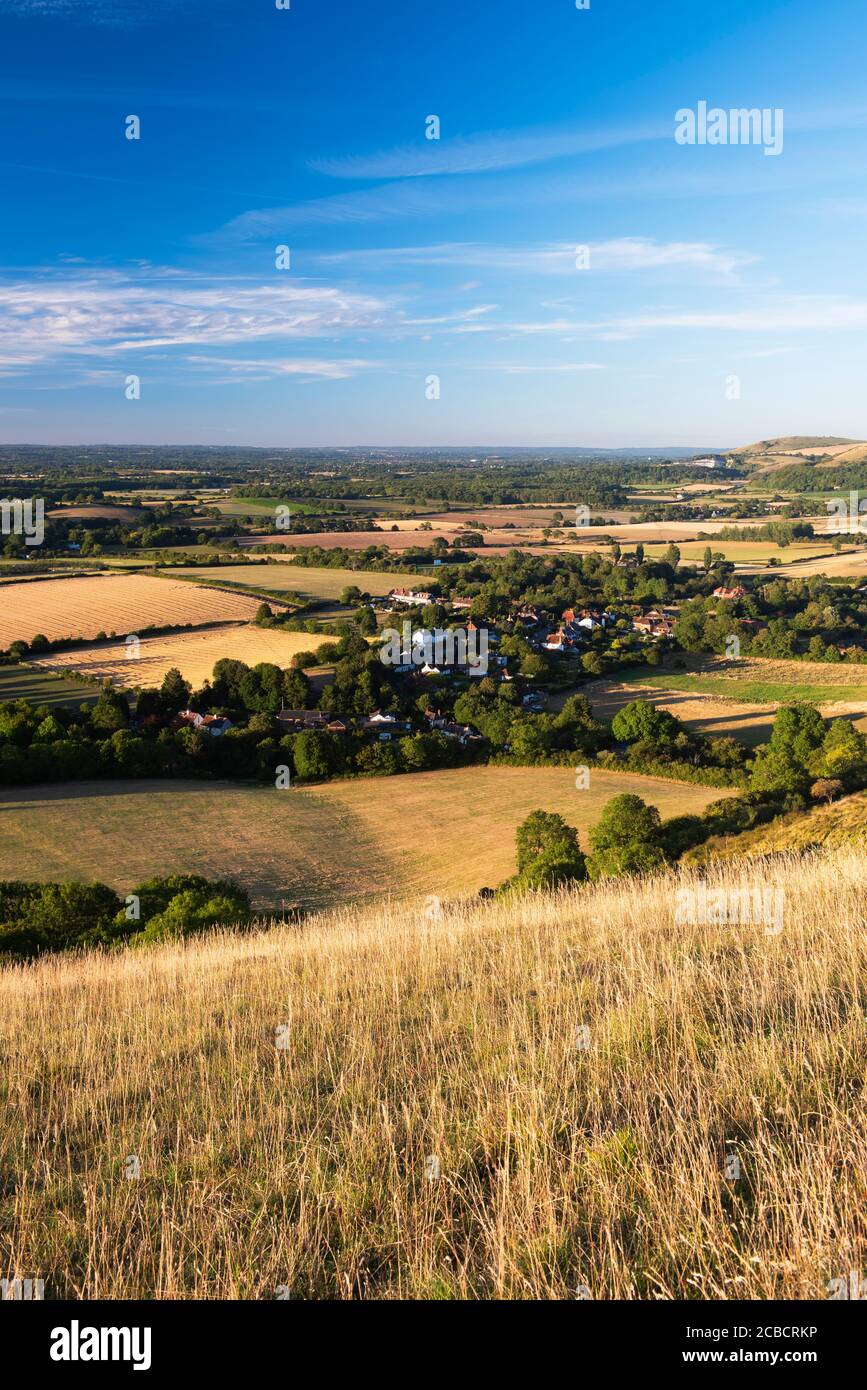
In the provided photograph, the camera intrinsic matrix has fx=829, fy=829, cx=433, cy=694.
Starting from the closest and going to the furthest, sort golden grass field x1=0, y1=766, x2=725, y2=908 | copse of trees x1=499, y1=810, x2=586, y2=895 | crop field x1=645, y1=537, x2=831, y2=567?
copse of trees x1=499, y1=810, x2=586, y2=895 < golden grass field x1=0, y1=766, x2=725, y2=908 < crop field x1=645, y1=537, x2=831, y2=567

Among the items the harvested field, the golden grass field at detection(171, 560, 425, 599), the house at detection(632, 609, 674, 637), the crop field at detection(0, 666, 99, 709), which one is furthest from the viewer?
the harvested field

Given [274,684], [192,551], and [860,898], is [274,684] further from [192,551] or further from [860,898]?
[192,551]

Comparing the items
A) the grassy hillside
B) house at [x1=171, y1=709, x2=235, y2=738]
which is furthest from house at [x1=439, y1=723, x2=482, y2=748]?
the grassy hillside

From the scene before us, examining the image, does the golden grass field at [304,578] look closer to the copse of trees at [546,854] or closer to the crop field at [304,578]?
the crop field at [304,578]

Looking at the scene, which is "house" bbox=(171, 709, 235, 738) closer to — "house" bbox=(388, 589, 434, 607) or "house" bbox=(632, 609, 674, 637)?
"house" bbox=(388, 589, 434, 607)
